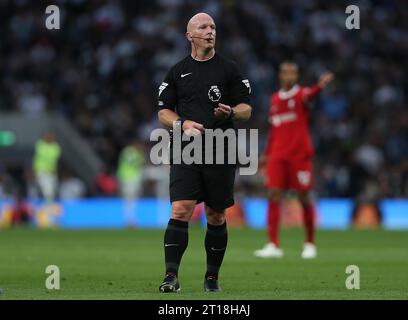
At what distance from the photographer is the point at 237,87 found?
10.6 meters

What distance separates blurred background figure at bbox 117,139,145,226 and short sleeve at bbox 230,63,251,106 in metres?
18.1

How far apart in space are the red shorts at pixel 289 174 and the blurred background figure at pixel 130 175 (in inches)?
480

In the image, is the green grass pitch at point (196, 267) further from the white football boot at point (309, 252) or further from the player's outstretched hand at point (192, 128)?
the player's outstretched hand at point (192, 128)

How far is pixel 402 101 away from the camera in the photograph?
Result: 31781mm

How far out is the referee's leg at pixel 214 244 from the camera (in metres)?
10.7

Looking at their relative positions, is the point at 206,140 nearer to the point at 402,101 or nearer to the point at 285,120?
the point at 285,120

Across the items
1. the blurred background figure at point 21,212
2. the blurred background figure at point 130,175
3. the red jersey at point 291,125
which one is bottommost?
the red jersey at point 291,125

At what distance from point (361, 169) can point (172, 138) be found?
1955cm

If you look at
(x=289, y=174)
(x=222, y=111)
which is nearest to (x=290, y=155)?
(x=289, y=174)

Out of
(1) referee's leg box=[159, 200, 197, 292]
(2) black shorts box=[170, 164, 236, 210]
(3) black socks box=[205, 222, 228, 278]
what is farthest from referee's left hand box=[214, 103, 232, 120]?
(3) black socks box=[205, 222, 228, 278]

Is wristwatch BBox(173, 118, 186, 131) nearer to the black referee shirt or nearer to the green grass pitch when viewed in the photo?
the black referee shirt

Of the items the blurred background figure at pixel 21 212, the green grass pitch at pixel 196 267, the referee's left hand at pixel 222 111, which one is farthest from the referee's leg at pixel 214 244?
the blurred background figure at pixel 21 212
